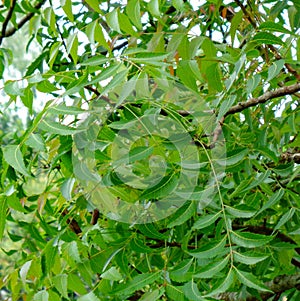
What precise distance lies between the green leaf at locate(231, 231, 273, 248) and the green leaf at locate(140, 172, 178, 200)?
0.34 ft

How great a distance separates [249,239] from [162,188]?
12 cm

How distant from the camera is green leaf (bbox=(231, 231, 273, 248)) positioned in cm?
71

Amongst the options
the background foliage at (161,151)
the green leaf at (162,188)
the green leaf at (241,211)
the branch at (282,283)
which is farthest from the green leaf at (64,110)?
the branch at (282,283)

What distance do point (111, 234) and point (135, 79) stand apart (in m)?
0.32

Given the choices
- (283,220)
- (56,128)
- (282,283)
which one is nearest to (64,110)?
(56,128)

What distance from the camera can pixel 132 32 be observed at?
2.68ft

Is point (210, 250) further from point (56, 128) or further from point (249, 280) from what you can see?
point (56, 128)

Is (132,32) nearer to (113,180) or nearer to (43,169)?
(113,180)

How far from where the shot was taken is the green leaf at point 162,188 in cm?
71

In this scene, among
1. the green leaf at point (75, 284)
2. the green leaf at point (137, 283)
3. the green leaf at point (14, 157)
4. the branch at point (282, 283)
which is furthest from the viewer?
the branch at point (282, 283)

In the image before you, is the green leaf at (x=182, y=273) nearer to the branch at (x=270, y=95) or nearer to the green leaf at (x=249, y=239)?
the green leaf at (x=249, y=239)

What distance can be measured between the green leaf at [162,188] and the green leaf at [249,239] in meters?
0.10

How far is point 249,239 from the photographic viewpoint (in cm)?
73

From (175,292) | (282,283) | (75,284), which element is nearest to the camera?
(175,292)
